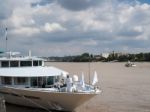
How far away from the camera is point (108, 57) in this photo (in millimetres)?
189000

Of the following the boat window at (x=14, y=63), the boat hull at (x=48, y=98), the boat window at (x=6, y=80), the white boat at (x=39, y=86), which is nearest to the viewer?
the boat hull at (x=48, y=98)

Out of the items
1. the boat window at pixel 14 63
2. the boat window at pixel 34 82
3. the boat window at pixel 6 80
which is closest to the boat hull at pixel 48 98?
the boat window at pixel 6 80

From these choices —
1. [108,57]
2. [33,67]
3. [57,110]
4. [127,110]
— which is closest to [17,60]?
[33,67]

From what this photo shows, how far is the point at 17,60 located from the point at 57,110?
15.3 feet

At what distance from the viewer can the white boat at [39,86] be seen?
1962cm

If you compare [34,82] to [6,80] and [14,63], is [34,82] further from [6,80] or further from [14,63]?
[14,63]

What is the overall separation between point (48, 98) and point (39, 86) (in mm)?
1452

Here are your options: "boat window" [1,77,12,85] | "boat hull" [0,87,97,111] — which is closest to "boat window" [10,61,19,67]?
"boat window" [1,77,12,85]

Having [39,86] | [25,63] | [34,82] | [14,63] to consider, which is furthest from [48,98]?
[14,63]

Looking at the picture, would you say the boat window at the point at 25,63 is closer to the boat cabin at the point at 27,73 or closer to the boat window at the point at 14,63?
the boat cabin at the point at 27,73

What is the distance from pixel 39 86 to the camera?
835 inches

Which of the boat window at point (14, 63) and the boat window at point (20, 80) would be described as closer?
the boat window at point (20, 80)

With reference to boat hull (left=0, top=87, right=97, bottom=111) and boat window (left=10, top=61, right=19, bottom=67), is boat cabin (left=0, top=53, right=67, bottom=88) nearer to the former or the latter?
boat window (left=10, top=61, right=19, bottom=67)

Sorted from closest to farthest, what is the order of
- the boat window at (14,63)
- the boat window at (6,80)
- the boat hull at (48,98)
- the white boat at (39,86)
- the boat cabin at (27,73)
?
the boat hull at (48,98) < the white boat at (39,86) < the boat cabin at (27,73) < the boat window at (6,80) < the boat window at (14,63)
